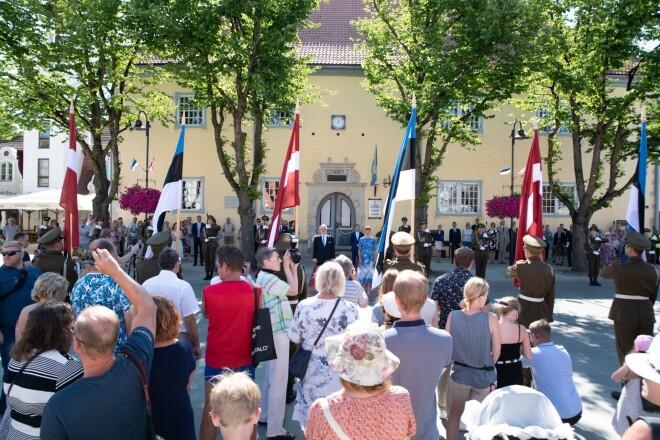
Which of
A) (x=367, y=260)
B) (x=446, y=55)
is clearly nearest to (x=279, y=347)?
(x=367, y=260)

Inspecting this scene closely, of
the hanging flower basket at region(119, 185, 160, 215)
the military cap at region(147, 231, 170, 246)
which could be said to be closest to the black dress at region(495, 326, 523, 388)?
the military cap at region(147, 231, 170, 246)

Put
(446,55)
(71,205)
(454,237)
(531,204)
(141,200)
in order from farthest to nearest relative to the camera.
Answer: (454,237), (141,200), (446,55), (531,204), (71,205)

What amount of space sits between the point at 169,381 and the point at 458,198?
26353mm

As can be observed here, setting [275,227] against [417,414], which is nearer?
[417,414]

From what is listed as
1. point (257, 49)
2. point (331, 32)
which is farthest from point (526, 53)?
point (331, 32)

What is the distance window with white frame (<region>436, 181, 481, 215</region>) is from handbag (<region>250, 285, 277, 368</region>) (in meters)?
24.7

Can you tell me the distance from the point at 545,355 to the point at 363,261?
30.9 feet

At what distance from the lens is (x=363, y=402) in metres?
2.82

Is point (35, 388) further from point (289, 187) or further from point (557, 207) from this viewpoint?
point (557, 207)

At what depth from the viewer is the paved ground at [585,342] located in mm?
6332

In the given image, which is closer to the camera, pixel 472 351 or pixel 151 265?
pixel 472 351

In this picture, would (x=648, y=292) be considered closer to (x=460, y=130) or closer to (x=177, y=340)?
(x=177, y=340)

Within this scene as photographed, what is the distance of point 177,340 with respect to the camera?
4039 mm

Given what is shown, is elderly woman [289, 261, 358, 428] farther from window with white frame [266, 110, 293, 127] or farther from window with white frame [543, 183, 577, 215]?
window with white frame [543, 183, 577, 215]
